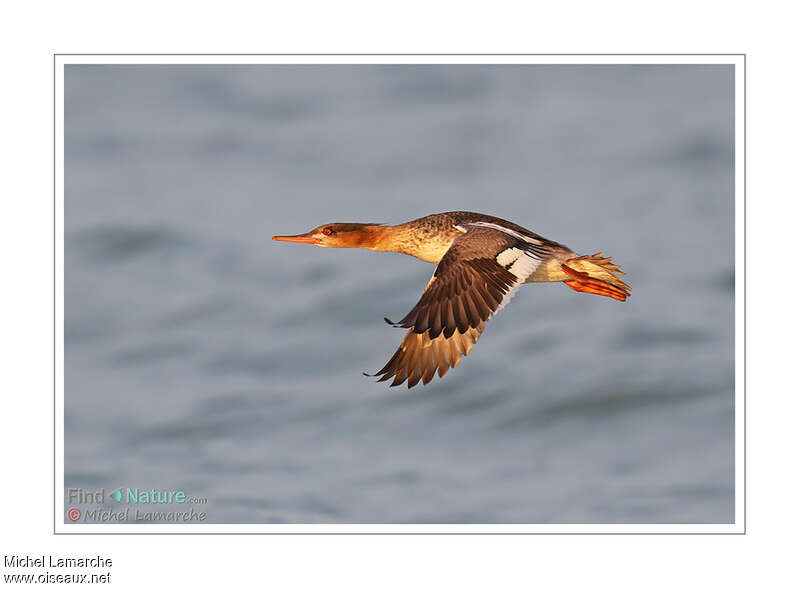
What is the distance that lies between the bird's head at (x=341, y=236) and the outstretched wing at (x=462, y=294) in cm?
87

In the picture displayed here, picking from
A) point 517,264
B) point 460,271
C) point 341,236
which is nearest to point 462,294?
point 460,271

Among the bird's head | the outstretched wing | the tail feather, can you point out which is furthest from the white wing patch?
the bird's head

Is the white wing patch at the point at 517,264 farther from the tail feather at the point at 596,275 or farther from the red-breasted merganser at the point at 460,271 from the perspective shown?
the tail feather at the point at 596,275

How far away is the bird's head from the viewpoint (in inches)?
261

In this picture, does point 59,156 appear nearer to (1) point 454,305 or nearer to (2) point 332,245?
(2) point 332,245

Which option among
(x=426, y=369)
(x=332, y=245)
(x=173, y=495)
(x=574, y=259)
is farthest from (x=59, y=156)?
(x=574, y=259)

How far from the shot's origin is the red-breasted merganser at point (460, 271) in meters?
5.08

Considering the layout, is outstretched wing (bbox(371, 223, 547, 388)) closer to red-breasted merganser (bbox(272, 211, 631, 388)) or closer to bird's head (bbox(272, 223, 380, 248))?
red-breasted merganser (bbox(272, 211, 631, 388))

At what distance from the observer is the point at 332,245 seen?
22.3 feet

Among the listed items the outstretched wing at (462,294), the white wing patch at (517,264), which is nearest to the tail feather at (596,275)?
the outstretched wing at (462,294)

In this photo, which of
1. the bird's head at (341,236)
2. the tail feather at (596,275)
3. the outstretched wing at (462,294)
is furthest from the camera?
the bird's head at (341,236)

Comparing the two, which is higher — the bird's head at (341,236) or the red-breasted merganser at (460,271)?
the bird's head at (341,236)
